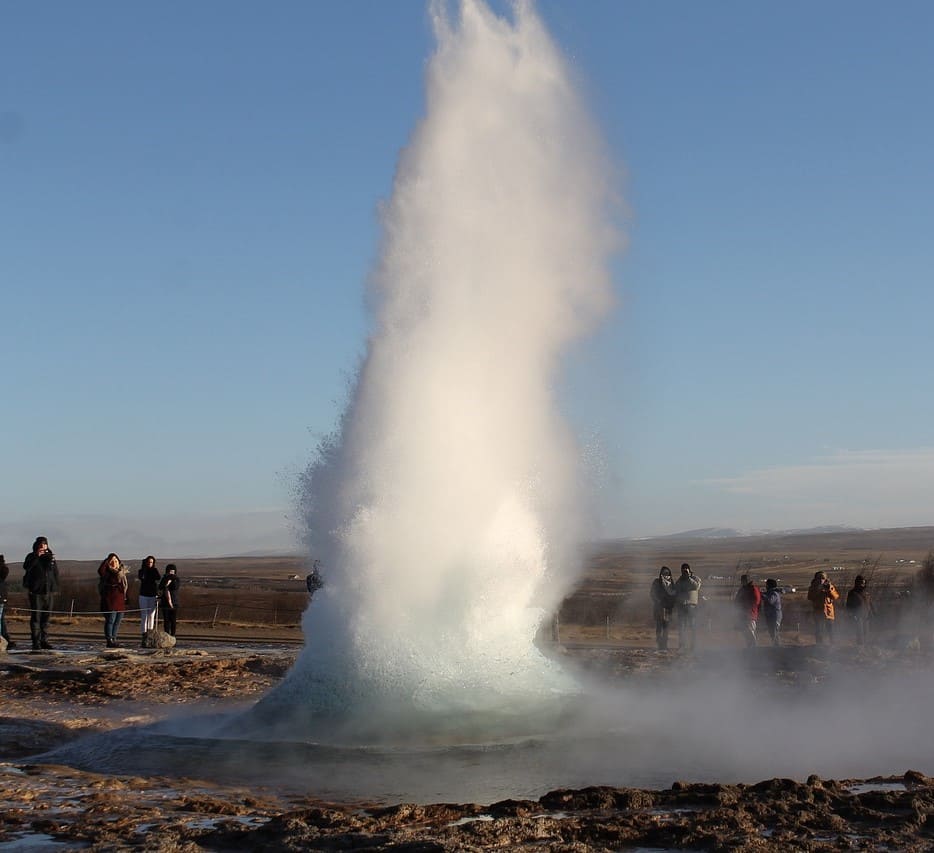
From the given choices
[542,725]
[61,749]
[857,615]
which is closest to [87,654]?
[61,749]

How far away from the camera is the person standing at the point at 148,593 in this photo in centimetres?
1898

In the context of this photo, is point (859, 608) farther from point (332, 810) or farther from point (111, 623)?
point (332, 810)

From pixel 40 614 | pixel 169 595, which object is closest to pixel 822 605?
pixel 169 595

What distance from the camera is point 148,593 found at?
756 inches

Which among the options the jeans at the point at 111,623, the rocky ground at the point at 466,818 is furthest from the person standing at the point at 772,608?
the rocky ground at the point at 466,818

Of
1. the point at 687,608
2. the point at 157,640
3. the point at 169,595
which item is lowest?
the point at 157,640

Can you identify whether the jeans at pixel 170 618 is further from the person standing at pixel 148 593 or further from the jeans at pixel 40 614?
the jeans at pixel 40 614

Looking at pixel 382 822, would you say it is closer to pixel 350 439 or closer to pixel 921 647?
pixel 350 439

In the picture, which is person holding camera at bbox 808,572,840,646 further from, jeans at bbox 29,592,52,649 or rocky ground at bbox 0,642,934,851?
jeans at bbox 29,592,52,649

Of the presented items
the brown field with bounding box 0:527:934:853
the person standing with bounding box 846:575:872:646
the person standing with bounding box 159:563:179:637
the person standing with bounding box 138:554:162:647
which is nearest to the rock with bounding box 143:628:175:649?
the person standing with bounding box 138:554:162:647

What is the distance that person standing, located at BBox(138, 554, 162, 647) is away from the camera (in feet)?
62.3

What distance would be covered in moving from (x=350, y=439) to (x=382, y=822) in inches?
214

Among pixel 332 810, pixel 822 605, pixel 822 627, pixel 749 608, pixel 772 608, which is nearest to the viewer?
pixel 332 810

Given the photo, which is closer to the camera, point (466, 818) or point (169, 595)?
point (466, 818)
